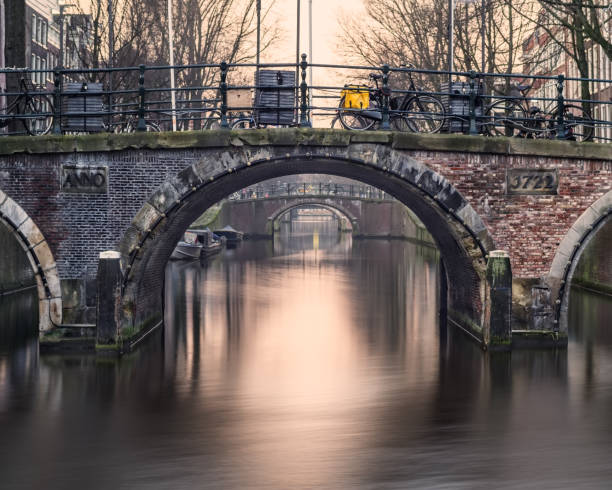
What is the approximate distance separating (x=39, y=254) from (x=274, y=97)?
464cm

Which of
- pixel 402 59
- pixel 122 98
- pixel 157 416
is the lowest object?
pixel 157 416

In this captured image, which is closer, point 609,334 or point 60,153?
point 60,153

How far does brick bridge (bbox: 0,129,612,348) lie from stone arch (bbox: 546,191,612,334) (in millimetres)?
17

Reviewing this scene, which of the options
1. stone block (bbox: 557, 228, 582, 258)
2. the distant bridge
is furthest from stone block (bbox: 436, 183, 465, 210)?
the distant bridge

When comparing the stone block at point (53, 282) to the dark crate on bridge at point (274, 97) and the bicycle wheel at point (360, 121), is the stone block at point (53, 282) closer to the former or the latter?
the dark crate on bridge at point (274, 97)

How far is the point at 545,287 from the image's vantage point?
47.4 ft

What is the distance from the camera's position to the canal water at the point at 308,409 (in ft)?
29.8

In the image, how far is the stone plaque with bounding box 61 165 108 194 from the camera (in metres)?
14.2

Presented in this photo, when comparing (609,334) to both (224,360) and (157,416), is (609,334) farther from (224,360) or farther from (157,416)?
(157,416)

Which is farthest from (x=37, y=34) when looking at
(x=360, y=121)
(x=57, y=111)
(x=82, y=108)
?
(x=360, y=121)

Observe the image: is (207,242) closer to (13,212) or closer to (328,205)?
(328,205)

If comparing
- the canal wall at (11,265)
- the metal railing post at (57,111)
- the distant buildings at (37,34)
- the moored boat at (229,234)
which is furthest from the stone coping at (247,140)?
the moored boat at (229,234)

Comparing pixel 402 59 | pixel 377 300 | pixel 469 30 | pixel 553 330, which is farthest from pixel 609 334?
pixel 402 59

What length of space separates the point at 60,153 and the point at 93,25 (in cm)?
1216
